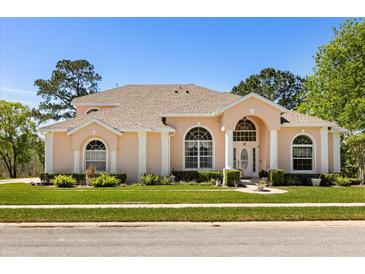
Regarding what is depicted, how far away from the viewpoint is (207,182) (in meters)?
23.8

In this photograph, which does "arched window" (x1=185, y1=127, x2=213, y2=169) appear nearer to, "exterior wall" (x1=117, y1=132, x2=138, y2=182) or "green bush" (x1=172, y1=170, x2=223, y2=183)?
"green bush" (x1=172, y1=170, x2=223, y2=183)

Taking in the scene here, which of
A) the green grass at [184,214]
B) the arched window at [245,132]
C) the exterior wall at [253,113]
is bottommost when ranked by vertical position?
the green grass at [184,214]

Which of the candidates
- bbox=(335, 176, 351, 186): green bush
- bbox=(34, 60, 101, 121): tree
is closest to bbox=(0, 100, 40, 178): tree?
bbox=(34, 60, 101, 121): tree

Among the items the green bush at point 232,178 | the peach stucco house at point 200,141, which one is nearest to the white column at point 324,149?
the peach stucco house at point 200,141

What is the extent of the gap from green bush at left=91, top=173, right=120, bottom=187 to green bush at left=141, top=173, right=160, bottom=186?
168cm

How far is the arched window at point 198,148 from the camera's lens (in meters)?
25.6

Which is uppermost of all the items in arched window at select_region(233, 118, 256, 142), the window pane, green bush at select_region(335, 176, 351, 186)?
arched window at select_region(233, 118, 256, 142)

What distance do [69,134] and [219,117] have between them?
997 cm

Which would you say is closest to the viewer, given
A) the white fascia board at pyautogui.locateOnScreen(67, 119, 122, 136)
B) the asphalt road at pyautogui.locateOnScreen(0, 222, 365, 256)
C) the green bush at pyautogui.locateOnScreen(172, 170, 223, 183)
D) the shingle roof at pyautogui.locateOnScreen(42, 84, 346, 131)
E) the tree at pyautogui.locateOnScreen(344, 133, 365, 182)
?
the asphalt road at pyautogui.locateOnScreen(0, 222, 365, 256)

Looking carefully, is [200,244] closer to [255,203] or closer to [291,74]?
[255,203]

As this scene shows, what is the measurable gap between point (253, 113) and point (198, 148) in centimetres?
440

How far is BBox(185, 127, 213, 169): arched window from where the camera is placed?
25.6 meters

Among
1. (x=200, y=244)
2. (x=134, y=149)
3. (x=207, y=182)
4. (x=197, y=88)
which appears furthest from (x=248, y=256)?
(x=197, y=88)

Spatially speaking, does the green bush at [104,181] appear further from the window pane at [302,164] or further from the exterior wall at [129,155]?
the window pane at [302,164]
